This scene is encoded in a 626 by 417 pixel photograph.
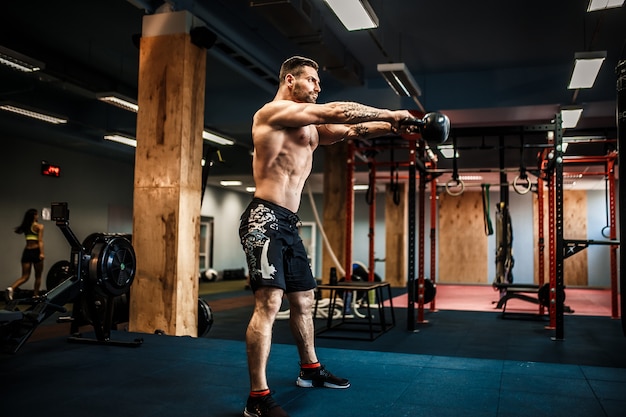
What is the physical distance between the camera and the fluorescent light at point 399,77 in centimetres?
532

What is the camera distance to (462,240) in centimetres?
1463

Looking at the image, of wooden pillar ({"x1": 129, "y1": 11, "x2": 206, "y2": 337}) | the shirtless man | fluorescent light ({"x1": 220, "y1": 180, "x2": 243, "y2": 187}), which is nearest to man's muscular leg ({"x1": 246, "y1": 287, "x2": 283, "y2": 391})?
the shirtless man

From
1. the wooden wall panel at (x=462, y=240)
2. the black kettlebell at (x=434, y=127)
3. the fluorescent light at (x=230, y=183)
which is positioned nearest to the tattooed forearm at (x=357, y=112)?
the black kettlebell at (x=434, y=127)

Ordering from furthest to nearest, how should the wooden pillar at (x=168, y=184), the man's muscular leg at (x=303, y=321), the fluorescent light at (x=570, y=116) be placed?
1. the fluorescent light at (x=570, y=116)
2. the wooden pillar at (x=168, y=184)
3. the man's muscular leg at (x=303, y=321)

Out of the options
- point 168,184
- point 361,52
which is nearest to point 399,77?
point 361,52

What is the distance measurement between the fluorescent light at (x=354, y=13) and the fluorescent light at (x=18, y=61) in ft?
10.0

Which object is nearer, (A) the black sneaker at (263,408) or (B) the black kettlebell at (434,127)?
(A) the black sneaker at (263,408)

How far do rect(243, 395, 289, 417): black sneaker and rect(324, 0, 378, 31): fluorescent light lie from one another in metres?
3.23

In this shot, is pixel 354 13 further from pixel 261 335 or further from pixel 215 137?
pixel 215 137

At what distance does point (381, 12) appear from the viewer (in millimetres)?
5379

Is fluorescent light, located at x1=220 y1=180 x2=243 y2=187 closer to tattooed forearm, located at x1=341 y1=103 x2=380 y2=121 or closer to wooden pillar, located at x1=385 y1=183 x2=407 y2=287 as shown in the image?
wooden pillar, located at x1=385 y1=183 x2=407 y2=287

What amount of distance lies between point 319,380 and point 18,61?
4630 millimetres

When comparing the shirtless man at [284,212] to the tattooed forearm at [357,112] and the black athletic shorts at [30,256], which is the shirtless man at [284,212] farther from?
the black athletic shorts at [30,256]

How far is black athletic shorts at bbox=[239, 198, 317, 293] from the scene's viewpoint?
2199mm
